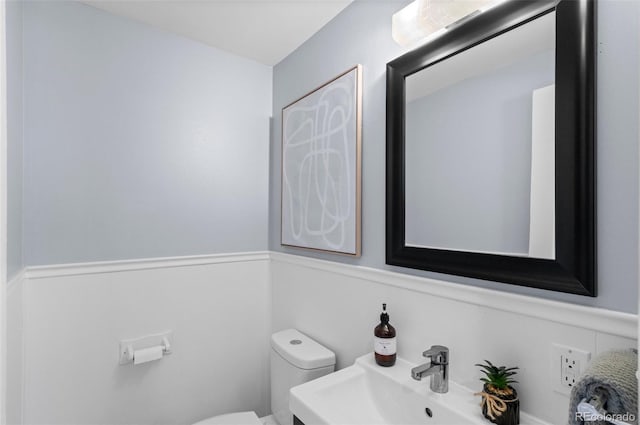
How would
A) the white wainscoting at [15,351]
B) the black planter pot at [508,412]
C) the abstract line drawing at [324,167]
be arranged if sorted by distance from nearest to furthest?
the black planter pot at [508,412]
the white wainscoting at [15,351]
the abstract line drawing at [324,167]

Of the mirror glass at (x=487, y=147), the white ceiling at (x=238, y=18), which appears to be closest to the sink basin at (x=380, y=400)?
the mirror glass at (x=487, y=147)


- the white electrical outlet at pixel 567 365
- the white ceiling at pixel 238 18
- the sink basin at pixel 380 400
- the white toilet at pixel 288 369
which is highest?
the white ceiling at pixel 238 18

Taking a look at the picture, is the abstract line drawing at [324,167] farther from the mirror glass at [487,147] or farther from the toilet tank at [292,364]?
the toilet tank at [292,364]

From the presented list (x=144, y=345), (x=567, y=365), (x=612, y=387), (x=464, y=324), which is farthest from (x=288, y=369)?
(x=612, y=387)

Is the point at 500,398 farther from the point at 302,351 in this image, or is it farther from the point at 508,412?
the point at 302,351

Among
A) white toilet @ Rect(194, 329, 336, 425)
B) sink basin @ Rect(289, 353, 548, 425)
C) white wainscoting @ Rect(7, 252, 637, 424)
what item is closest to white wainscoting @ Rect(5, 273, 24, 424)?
white wainscoting @ Rect(7, 252, 637, 424)

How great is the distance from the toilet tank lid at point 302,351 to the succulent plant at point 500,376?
2.39ft

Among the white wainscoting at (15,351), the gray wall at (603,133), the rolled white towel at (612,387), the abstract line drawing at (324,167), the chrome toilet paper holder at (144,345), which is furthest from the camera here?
the chrome toilet paper holder at (144,345)

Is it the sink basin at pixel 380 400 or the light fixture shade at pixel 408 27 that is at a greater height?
the light fixture shade at pixel 408 27

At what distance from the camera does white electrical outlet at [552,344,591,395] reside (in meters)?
0.80

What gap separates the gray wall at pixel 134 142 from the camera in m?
1.48

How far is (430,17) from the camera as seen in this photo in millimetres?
1075

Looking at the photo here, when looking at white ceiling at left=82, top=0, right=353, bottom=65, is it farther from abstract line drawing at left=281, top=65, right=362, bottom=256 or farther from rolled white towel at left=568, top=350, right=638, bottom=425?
rolled white towel at left=568, top=350, right=638, bottom=425

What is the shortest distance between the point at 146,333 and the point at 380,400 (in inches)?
48.0
